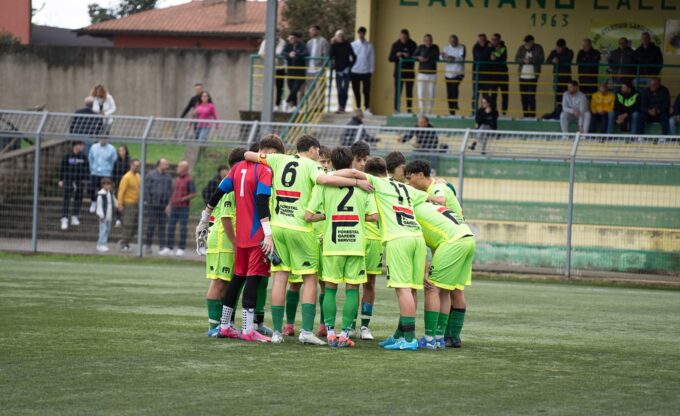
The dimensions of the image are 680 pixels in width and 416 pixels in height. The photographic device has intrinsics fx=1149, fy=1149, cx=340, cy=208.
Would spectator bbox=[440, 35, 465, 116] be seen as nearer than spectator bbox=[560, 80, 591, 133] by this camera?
No

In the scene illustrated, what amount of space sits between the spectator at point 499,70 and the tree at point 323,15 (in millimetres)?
21847

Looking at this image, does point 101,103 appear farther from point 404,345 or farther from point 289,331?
point 404,345

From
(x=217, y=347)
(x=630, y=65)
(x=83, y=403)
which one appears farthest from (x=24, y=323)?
(x=630, y=65)

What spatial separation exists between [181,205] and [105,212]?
1.59 m

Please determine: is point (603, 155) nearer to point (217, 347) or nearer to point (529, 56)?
point (529, 56)

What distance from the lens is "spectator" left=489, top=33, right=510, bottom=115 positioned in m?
27.4

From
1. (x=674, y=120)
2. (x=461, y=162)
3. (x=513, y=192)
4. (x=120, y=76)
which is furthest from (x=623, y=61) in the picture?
(x=120, y=76)

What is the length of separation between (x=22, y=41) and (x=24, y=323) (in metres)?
44.3

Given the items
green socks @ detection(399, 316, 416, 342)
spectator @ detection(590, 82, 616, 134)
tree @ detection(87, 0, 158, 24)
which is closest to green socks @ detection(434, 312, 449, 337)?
green socks @ detection(399, 316, 416, 342)

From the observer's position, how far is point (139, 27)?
2539 inches

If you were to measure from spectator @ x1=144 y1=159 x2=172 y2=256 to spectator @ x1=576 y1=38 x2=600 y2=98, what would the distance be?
33.3 feet

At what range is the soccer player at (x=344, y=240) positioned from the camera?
10.2 m

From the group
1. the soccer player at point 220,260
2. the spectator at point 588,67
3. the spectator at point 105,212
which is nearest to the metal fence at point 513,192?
the spectator at point 105,212

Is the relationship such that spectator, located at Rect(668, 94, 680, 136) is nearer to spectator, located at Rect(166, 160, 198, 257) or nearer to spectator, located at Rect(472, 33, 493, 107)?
spectator, located at Rect(472, 33, 493, 107)
